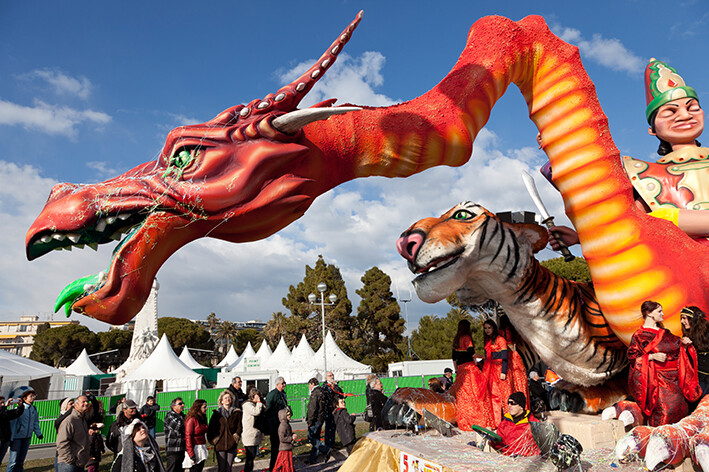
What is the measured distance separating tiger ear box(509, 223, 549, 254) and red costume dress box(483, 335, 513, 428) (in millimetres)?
686

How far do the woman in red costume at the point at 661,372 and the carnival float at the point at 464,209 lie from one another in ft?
0.49

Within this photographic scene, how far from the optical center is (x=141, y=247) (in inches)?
73.7

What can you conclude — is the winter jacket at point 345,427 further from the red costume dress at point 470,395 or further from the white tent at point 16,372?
the white tent at point 16,372

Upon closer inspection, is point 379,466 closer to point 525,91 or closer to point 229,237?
point 229,237

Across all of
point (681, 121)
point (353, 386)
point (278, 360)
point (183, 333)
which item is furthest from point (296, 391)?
point (183, 333)

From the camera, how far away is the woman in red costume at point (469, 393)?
10.1ft

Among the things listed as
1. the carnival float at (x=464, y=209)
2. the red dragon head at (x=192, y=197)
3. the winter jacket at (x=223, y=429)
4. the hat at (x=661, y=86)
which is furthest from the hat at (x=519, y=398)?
the winter jacket at (x=223, y=429)

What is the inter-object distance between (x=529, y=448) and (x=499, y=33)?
2.53m

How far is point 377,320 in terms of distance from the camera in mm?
33219

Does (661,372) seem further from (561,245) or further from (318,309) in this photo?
(318,309)

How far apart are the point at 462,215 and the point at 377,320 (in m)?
31.0

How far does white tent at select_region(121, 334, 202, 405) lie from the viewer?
16172mm

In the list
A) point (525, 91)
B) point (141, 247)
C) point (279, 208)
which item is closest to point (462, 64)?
point (525, 91)

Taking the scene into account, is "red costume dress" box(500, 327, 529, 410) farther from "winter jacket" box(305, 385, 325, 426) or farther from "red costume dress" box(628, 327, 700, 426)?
"winter jacket" box(305, 385, 325, 426)
